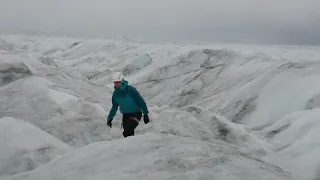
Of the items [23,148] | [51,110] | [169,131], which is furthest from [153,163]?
[51,110]

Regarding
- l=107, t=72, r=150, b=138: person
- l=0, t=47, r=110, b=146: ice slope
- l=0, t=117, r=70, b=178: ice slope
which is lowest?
l=0, t=47, r=110, b=146: ice slope

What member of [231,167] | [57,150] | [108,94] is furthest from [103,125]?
[231,167]

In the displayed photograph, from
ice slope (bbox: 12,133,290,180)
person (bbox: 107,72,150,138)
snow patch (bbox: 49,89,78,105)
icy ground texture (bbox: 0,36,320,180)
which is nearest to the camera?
ice slope (bbox: 12,133,290,180)

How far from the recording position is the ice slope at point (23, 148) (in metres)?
7.24

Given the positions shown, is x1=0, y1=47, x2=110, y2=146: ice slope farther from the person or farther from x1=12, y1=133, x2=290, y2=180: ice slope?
x1=12, y1=133, x2=290, y2=180: ice slope

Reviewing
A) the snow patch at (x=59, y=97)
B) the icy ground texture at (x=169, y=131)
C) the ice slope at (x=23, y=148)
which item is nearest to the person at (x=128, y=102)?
the icy ground texture at (x=169, y=131)

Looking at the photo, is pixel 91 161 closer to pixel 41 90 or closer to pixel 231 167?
pixel 231 167

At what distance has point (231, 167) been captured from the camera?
4535 mm

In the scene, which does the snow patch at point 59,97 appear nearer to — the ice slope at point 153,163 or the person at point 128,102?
the person at point 128,102

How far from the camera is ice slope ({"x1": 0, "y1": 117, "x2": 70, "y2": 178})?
23.8 ft

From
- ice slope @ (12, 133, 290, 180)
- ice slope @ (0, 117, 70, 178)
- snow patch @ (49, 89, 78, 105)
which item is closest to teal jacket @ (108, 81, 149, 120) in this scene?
ice slope @ (0, 117, 70, 178)

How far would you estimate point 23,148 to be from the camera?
7504mm

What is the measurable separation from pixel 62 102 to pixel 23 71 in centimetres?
307

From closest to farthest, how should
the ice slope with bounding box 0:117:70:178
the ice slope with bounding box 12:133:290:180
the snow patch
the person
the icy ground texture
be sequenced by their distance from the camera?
the ice slope with bounding box 12:133:290:180, the icy ground texture, the ice slope with bounding box 0:117:70:178, the person, the snow patch
